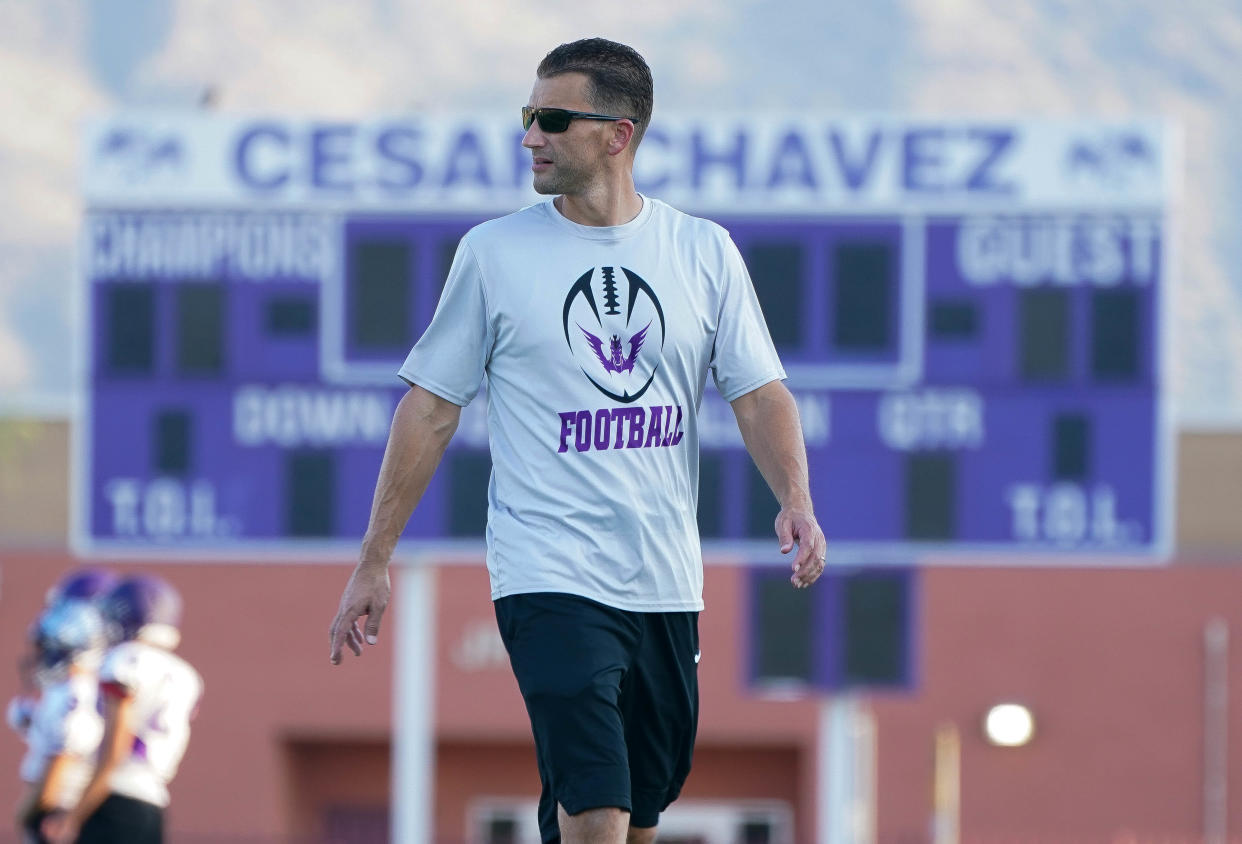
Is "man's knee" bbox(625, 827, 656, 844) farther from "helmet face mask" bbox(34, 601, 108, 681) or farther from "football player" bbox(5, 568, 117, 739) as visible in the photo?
"football player" bbox(5, 568, 117, 739)

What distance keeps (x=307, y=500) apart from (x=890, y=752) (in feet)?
36.3

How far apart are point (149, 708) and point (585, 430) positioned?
2934mm

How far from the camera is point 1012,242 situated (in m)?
13.5

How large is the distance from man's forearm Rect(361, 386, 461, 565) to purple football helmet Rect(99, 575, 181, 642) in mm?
2719

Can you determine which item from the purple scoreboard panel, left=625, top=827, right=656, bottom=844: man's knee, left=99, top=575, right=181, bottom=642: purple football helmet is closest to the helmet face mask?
left=99, top=575, right=181, bottom=642: purple football helmet

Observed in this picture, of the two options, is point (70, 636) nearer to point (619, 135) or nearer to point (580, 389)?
point (580, 389)

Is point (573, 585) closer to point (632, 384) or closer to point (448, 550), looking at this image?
point (632, 384)

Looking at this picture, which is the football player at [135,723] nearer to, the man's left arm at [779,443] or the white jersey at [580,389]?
the white jersey at [580,389]

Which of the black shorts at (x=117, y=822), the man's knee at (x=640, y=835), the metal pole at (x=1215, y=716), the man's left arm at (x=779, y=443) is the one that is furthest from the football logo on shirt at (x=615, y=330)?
the metal pole at (x=1215, y=716)

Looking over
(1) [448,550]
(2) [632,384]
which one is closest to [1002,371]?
(1) [448,550]

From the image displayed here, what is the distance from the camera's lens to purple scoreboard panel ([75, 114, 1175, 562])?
1314 centimetres

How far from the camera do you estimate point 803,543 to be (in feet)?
13.2

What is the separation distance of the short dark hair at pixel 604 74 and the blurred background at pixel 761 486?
28.9 feet

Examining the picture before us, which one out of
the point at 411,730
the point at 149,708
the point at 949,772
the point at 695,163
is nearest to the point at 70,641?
the point at 149,708
